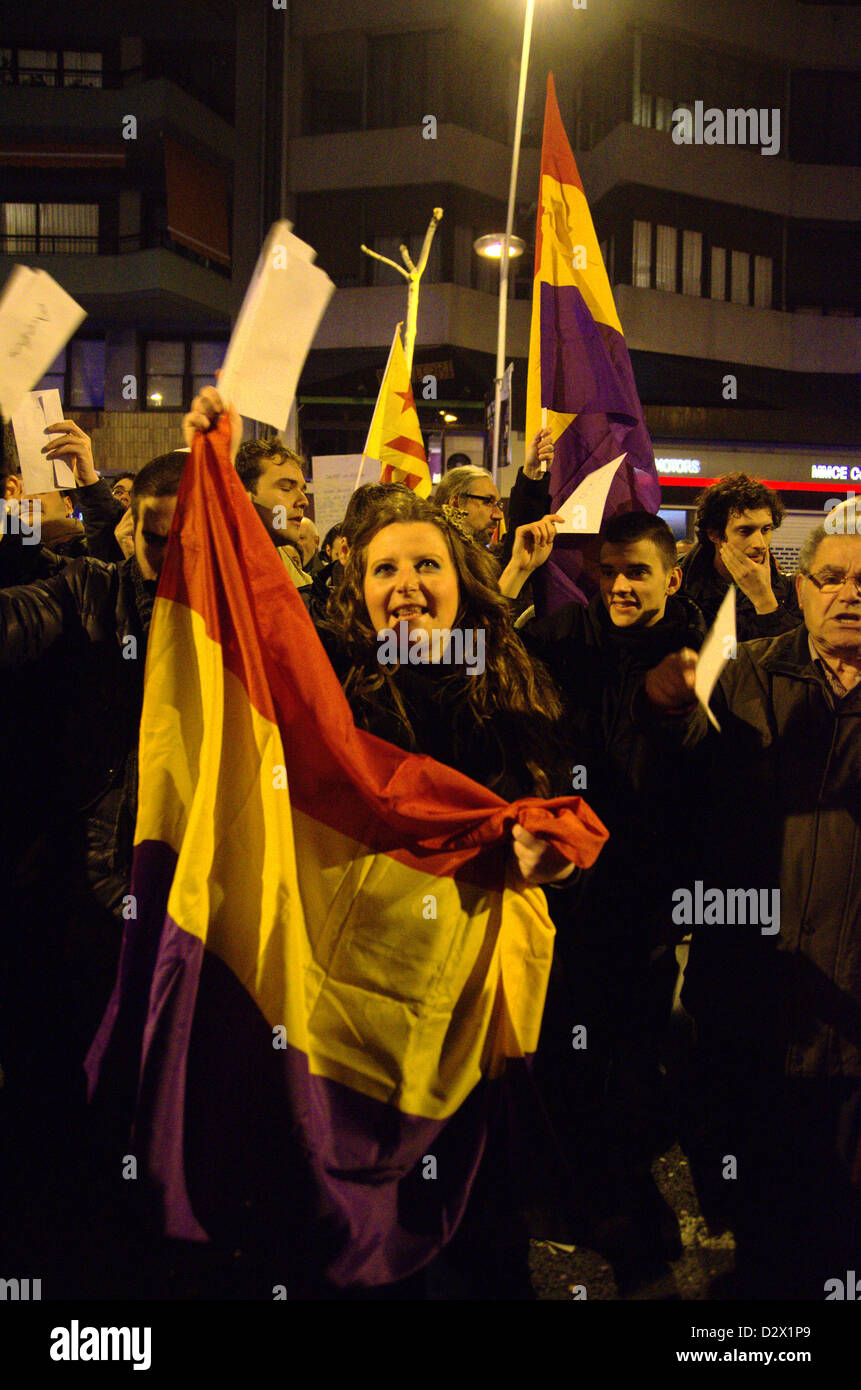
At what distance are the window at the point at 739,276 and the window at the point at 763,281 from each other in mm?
263

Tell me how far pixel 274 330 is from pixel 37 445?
1.20 metres

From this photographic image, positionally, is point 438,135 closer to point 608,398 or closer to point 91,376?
point 91,376

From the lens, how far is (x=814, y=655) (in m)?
2.79

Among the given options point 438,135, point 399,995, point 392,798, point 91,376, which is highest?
point 438,135

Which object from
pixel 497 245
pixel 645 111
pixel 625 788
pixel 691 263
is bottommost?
pixel 625 788

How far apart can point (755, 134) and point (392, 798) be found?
24181 millimetres

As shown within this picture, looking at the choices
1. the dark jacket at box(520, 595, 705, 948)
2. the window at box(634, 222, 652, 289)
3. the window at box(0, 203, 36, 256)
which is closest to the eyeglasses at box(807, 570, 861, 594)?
the dark jacket at box(520, 595, 705, 948)

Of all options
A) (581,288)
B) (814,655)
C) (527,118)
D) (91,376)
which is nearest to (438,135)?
(527,118)

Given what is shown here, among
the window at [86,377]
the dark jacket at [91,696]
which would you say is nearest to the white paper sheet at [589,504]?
the dark jacket at [91,696]

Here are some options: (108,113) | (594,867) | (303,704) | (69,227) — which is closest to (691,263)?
(108,113)

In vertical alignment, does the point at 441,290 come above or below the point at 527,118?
below

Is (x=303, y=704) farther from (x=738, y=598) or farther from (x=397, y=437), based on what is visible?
(x=397, y=437)

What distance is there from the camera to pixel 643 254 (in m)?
22.4
